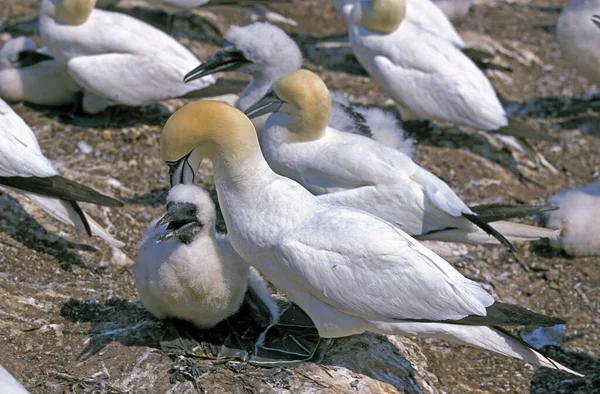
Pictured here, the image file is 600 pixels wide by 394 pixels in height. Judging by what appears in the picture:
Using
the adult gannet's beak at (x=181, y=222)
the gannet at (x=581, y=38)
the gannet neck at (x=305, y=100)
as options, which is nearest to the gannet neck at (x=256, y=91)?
the gannet neck at (x=305, y=100)

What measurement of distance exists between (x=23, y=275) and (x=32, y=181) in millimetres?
504

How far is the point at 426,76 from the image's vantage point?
267 inches

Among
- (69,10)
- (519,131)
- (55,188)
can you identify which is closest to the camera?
(55,188)

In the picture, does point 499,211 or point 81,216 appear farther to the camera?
point 499,211

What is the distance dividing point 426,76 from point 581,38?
2.13 m

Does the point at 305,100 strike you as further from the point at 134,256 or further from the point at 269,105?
the point at 134,256

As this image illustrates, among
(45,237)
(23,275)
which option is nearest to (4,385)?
(23,275)

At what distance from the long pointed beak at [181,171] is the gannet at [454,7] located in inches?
217

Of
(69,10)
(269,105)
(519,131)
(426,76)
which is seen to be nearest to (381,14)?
(426,76)

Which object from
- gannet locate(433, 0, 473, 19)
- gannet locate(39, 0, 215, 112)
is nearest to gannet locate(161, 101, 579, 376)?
gannet locate(39, 0, 215, 112)

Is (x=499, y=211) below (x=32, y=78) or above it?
above

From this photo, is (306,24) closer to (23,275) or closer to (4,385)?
(23,275)

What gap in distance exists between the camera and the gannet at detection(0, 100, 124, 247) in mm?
5031

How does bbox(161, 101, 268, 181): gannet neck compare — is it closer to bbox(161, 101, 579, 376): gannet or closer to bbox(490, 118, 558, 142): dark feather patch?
bbox(161, 101, 579, 376): gannet
